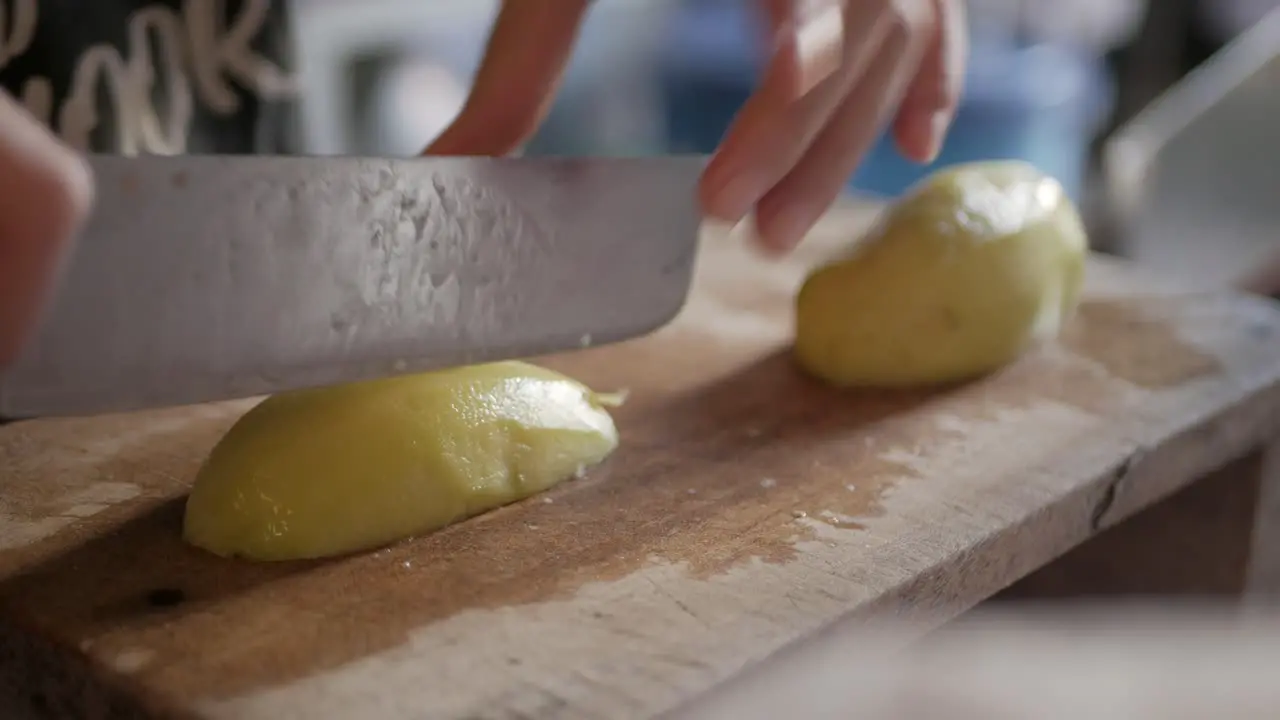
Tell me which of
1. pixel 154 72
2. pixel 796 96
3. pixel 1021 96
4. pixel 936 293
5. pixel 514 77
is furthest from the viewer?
pixel 1021 96

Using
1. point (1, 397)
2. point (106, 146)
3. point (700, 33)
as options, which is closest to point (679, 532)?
point (1, 397)

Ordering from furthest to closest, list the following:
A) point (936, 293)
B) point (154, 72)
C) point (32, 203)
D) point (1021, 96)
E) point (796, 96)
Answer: point (1021, 96) → point (154, 72) → point (936, 293) → point (796, 96) → point (32, 203)

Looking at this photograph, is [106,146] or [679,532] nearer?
[679,532]

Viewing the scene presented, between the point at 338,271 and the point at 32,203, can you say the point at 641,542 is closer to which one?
the point at 338,271

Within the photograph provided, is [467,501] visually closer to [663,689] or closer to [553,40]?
[663,689]

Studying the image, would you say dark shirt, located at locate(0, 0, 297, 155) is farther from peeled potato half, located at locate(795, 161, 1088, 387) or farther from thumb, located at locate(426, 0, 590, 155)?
peeled potato half, located at locate(795, 161, 1088, 387)

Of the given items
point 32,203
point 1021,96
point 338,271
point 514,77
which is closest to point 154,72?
point 514,77

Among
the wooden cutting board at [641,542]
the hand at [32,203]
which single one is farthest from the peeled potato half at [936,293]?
the hand at [32,203]
